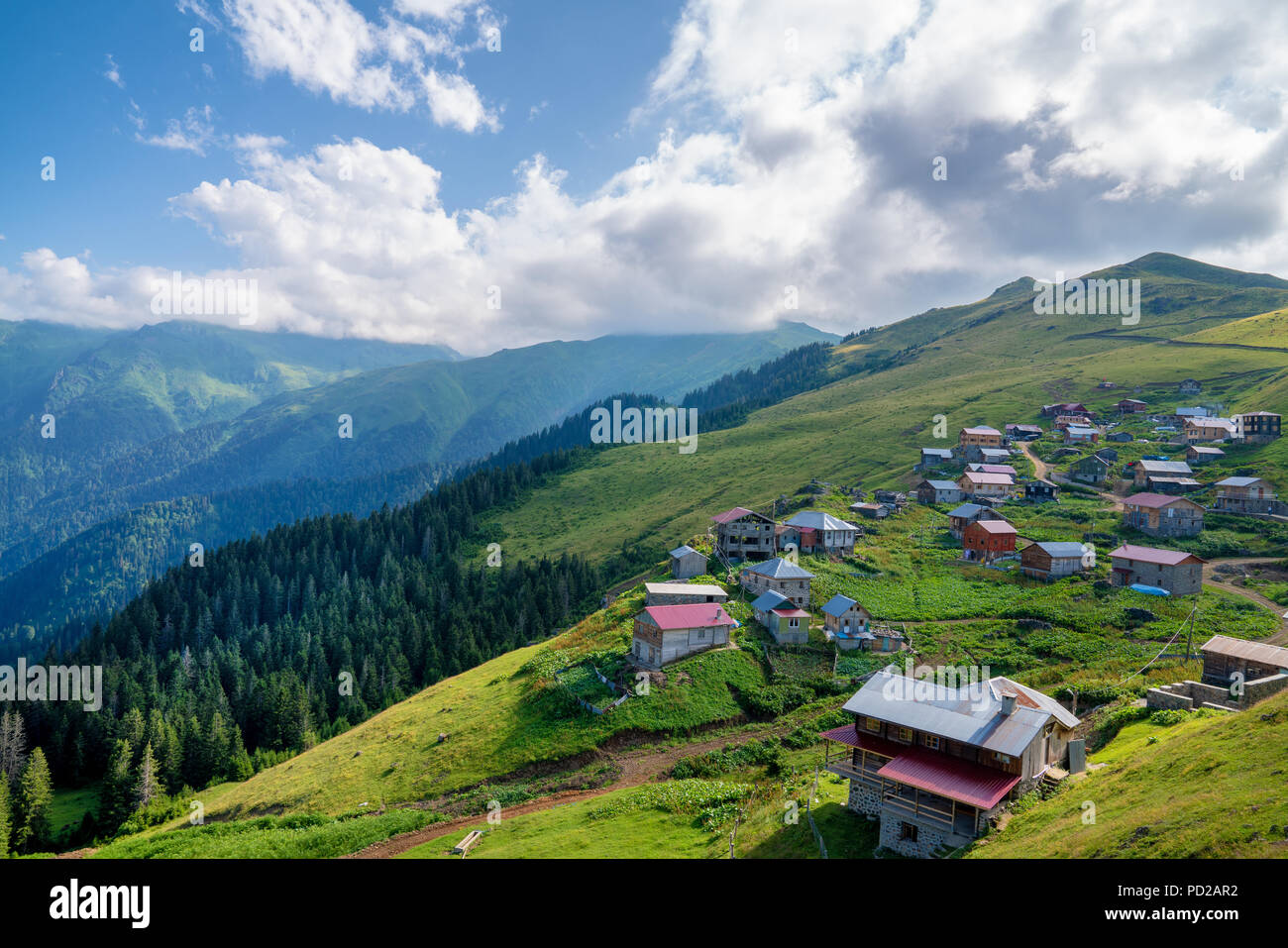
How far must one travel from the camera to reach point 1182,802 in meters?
23.6

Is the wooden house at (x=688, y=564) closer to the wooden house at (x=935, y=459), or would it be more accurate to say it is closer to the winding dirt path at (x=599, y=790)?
the winding dirt path at (x=599, y=790)

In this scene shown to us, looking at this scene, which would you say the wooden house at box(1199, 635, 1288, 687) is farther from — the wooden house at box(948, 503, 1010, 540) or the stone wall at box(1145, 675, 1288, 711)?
the wooden house at box(948, 503, 1010, 540)

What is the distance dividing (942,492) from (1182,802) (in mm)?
98316

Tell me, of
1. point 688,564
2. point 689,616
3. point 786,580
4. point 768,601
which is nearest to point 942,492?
point 688,564

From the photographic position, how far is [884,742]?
36719mm

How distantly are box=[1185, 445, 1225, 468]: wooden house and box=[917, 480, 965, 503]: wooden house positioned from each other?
44.7 m

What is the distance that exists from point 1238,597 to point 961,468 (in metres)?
61.7

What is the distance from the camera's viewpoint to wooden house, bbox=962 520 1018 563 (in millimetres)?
87812

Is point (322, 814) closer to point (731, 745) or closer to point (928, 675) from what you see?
point (731, 745)

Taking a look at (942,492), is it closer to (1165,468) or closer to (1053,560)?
(1053,560)
